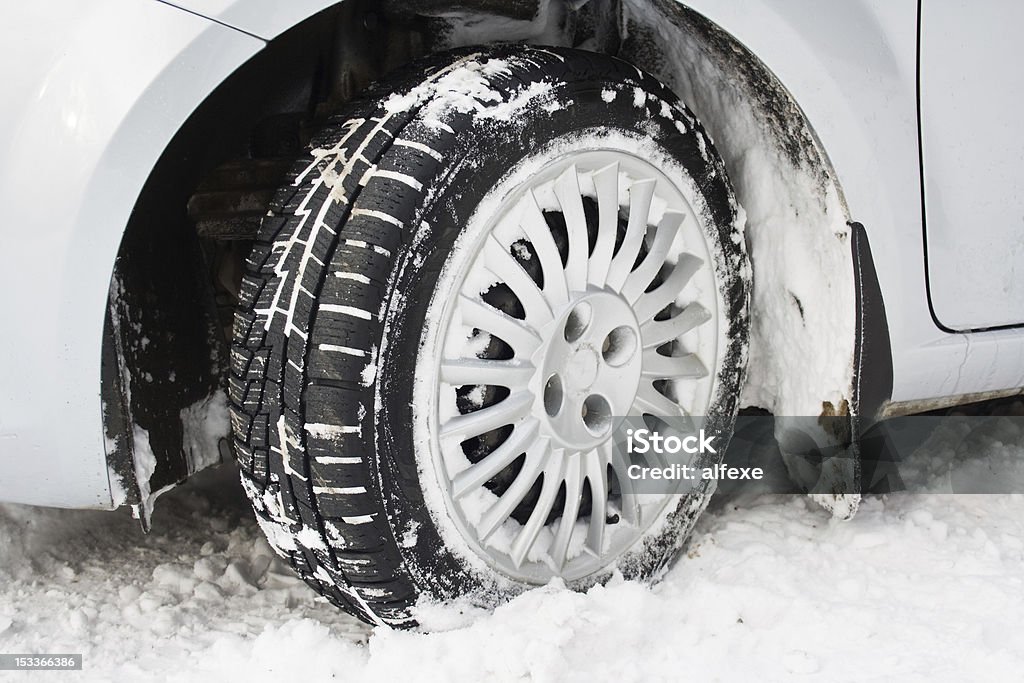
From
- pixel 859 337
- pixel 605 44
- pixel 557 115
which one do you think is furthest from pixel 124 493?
pixel 859 337

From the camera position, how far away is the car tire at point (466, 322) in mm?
1277

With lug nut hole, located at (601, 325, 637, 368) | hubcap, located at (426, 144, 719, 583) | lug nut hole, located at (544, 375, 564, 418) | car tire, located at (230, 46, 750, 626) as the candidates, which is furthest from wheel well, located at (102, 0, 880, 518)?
lug nut hole, located at (544, 375, 564, 418)

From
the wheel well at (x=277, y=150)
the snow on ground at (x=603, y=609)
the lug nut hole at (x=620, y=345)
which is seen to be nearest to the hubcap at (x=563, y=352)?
the lug nut hole at (x=620, y=345)

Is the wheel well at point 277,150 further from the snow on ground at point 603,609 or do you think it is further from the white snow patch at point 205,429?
the snow on ground at point 603,609

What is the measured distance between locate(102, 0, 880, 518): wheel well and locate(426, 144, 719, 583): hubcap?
25 centimetres

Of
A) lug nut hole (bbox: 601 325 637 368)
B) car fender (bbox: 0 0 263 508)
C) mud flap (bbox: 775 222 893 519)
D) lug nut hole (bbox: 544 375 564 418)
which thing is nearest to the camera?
car fender (bbox: 0 0 263 508)

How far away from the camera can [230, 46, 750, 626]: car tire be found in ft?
4.19

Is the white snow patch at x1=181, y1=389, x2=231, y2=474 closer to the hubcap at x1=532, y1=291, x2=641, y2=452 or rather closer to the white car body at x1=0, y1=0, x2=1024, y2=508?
the white car body at x1=0, y1=0, x2=1024, y2=508

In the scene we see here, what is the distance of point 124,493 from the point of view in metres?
1.29

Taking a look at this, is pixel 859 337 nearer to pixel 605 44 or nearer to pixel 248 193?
pixel 605 44

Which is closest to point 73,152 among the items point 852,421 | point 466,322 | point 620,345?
point 466,322

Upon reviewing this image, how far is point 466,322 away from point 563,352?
0.20 metres

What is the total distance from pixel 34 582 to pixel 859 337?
1.63m

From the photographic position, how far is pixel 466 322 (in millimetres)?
1388
